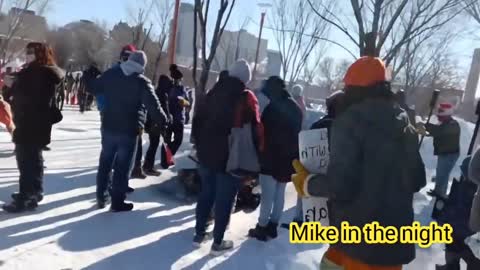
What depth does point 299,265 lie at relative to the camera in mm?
4859

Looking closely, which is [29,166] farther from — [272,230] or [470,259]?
[470,259]

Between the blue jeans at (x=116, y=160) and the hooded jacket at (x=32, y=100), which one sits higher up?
the hooded jacket at (x=32, y=100)

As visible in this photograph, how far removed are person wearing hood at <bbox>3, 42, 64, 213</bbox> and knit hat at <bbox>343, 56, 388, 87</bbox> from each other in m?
3.34

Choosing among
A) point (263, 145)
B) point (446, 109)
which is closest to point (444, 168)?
point (446, 109)

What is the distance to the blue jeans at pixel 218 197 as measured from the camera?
455cm

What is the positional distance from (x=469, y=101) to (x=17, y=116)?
38657 mm

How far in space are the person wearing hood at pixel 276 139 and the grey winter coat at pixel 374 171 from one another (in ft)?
8.14

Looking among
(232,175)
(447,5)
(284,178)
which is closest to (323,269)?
(232,175)

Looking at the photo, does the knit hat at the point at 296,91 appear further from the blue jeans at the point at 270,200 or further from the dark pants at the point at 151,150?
the blue jeans at the point at 270,200

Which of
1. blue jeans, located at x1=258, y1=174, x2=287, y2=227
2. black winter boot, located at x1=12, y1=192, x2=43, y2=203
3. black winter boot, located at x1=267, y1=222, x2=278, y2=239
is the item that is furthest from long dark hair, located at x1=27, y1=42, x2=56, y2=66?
black winter boot, located at x1=267, y1=222, x2=278, y2=239

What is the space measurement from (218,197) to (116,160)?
54.2 inches

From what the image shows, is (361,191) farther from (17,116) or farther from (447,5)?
(447,5)

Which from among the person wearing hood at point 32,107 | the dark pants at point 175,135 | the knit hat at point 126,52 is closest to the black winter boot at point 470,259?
the knit hat at point 126,52

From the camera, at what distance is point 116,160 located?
5258 millimetres
